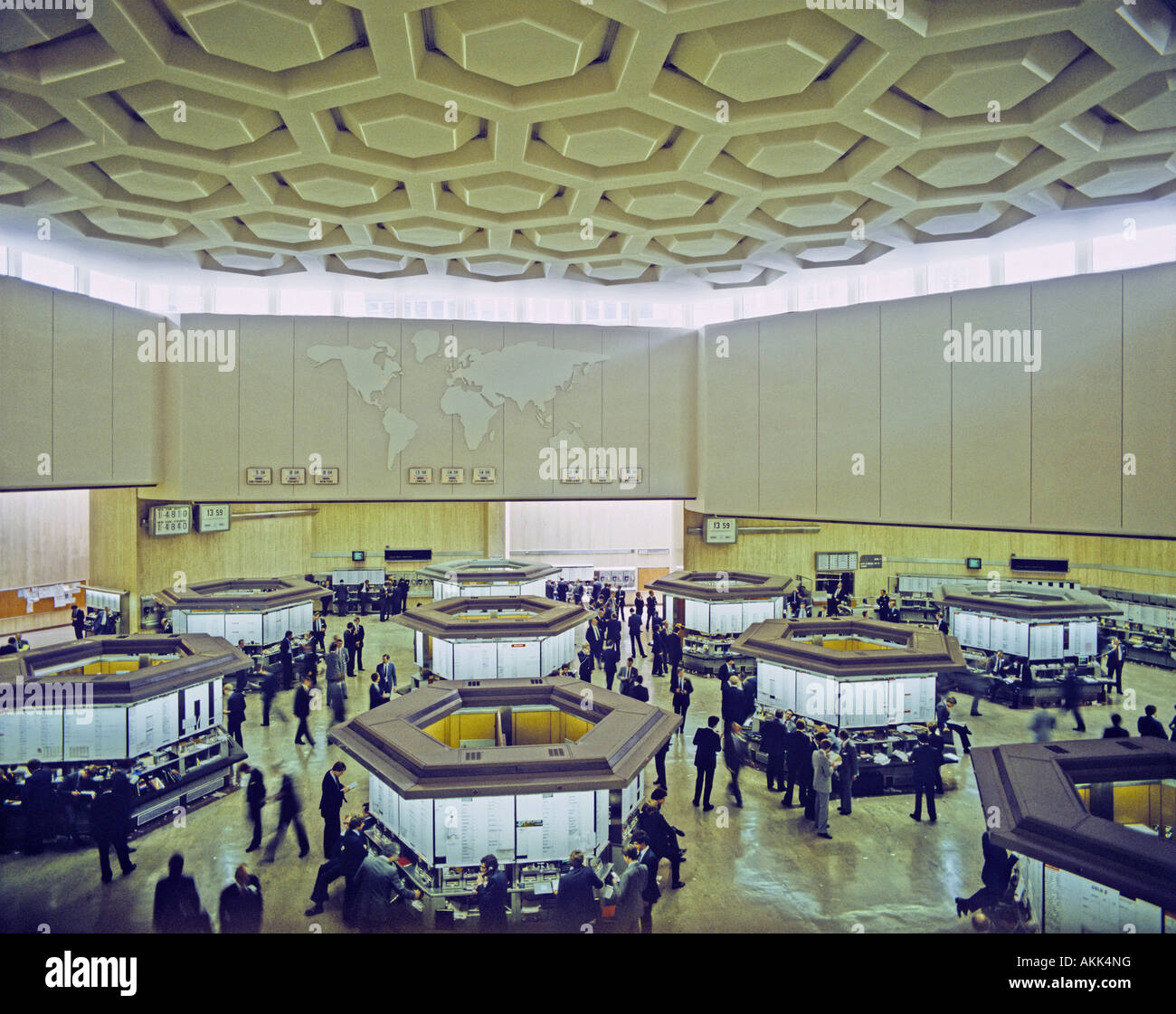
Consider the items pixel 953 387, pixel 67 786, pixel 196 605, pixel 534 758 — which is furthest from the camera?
pixel 196 605

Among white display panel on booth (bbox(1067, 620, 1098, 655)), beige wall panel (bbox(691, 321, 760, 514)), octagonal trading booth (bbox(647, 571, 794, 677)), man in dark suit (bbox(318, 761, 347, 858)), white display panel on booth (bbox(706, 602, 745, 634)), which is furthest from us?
white display panel on booth (bbox(706, 602, 745, 634))

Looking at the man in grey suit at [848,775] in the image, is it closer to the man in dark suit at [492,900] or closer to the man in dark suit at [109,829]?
the man in dark suit at [492,900]

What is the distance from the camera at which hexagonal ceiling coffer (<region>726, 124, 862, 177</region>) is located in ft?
27.0

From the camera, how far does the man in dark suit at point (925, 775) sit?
28.4 feet

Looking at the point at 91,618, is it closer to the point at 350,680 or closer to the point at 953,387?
the point at 350,680

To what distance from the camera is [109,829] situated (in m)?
7.17

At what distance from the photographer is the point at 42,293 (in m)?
12.0

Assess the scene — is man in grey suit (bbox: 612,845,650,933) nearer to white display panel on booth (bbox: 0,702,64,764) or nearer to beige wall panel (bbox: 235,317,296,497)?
white display panel on booth (bbox: 0,702,64,764)

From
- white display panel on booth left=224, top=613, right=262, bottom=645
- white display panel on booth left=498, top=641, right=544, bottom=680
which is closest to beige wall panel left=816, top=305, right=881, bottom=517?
white display panel on booth left=498, top=641, right=544, bottom=680

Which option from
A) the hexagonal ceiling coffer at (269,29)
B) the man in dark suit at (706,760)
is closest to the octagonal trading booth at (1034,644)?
the man in dark suit at (706,760)

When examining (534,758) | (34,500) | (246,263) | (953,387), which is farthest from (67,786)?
(953,387)

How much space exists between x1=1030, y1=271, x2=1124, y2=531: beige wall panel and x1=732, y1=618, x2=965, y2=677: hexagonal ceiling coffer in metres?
3.00

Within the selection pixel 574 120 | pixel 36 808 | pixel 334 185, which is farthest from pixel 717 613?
pixel 36 808

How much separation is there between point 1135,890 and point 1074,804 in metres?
1.18
